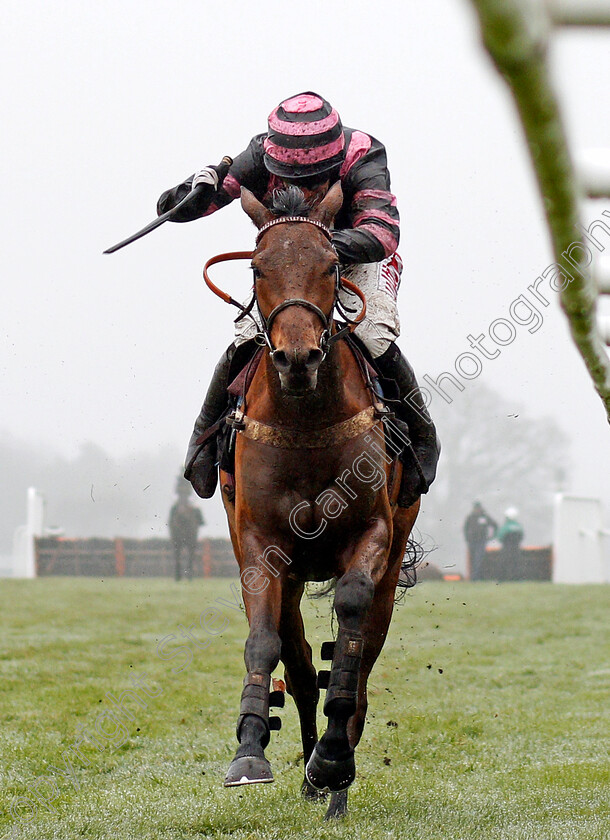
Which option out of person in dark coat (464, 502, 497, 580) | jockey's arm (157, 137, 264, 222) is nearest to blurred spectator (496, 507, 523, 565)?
person in dark coat (464, 502, 497, 580)

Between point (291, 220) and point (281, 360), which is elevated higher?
point (291, 220)

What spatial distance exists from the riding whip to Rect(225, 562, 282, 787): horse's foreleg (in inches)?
64.2

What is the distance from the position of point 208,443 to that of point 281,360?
162 cm

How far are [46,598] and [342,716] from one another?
14031 mm

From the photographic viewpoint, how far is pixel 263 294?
13.3 feet

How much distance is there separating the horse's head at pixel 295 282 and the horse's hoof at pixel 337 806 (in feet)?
6.50

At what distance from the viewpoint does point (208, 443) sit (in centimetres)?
Answer: 535

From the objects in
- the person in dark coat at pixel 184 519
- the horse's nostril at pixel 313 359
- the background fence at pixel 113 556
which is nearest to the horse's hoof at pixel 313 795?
the horse's nostril at pixel 313 359

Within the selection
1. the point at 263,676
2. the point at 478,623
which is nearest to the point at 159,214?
the point at 263,676

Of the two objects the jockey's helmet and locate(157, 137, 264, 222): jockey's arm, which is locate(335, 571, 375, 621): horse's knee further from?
locate(157, 137, 264, 222): jockey's arm

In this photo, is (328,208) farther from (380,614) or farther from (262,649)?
(380,614)

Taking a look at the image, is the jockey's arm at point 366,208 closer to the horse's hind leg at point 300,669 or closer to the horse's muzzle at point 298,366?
the horse's muzzle at point 298,366

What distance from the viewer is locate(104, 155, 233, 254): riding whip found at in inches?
191

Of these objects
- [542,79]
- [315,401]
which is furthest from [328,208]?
[542,79]
